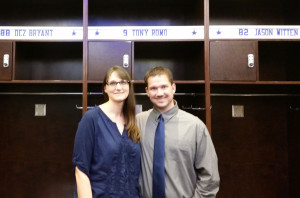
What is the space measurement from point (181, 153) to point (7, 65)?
5.47 feet

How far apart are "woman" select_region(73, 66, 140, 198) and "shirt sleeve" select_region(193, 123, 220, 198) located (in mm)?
336

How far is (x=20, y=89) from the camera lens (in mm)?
2467

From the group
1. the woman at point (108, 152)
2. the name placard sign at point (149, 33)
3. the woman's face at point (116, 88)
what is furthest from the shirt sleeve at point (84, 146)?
the name placard sign at point (149, 33)

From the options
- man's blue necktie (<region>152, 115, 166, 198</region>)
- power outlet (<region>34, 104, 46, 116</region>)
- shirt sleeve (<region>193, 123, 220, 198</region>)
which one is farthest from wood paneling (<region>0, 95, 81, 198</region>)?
shirt sleeve (<region>193, 123, 220, 198</region>)

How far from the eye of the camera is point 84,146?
122 centimetres

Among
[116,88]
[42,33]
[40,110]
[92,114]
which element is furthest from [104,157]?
[40,110]

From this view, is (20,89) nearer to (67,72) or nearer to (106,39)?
(67,72)

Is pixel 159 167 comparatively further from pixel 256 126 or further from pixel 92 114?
pixel 256 126

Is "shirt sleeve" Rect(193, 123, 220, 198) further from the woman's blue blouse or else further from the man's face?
the woman's blue blouse

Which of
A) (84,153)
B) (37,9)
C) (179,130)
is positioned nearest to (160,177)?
→ (179,130)

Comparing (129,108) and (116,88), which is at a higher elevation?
(116,88)

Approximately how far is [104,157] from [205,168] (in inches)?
21.5

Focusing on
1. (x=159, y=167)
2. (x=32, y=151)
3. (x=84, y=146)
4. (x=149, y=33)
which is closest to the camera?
(x=84, y=146)

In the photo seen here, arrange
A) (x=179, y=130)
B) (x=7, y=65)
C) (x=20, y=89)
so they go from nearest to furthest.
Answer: (x=179, y=130)
(x=7, y=65)
(x=20, y=89)
